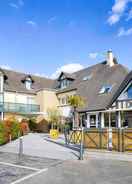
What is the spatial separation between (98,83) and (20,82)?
1408 centimetres

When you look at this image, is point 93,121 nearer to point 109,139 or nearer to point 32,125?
point 32,125

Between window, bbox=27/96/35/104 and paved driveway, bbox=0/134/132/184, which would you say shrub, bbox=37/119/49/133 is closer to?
window, bbox=27/96/35/104

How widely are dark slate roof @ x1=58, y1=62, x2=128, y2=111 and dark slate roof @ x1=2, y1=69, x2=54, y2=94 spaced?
20.0 feet

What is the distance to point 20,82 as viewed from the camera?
40.5 m

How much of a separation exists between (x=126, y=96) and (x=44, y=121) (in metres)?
16.2

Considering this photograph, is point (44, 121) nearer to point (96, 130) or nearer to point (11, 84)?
point (11, 84)

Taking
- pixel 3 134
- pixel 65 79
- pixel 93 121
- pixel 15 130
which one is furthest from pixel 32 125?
pixel 3 134

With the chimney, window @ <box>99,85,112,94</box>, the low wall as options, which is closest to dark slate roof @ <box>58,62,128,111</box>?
window @ <box>99,85,112,94</box>

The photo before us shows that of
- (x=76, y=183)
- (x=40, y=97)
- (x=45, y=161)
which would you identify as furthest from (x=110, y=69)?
(x=76, y=183)

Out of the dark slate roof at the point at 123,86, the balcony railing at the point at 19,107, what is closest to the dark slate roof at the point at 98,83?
the dark slate roof at the point at 123,86

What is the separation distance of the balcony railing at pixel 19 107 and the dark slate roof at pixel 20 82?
2.21 m

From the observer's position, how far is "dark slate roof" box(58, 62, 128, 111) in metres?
28.0

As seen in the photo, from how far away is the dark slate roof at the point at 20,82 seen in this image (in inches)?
1495

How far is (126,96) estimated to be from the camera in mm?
24578
